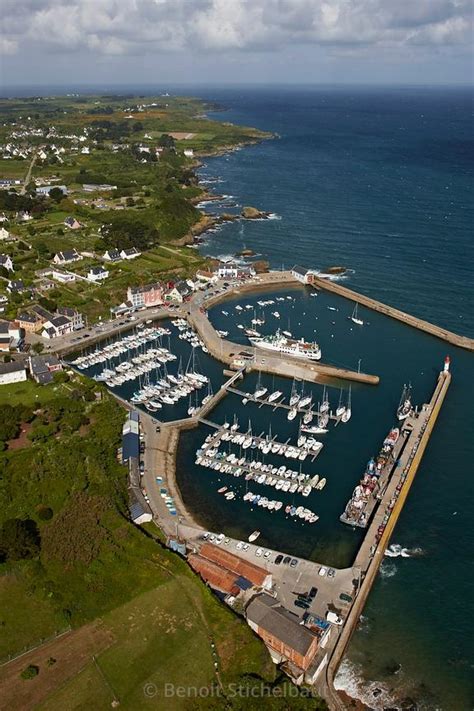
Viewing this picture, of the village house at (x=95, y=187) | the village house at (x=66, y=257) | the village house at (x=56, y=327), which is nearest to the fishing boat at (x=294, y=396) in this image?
the village house at (x=56, y=327)

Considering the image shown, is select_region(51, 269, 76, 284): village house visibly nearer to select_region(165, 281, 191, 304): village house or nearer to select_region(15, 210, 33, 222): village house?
select_region(165, 281, 191, 304): village house

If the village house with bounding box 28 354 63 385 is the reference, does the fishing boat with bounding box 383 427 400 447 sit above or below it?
below

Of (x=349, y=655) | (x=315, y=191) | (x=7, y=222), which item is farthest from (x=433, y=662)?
(x=315, y=191)

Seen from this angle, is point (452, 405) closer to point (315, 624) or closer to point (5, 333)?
point (315, 624)

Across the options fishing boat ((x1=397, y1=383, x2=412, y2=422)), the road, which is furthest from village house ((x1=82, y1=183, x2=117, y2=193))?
fishing boat ((x1=397, y1=383, x2=412, y2=422))

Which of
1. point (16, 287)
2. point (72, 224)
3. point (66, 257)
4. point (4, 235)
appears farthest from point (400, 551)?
point (72, 224)

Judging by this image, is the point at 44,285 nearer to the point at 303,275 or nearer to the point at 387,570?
the point at 303,275
